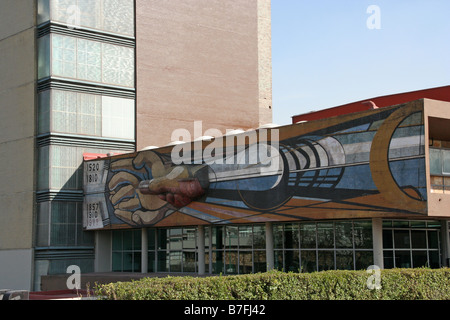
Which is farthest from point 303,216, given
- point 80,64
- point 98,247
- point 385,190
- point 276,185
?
point 80,64

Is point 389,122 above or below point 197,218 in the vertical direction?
above

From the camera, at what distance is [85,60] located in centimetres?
4125

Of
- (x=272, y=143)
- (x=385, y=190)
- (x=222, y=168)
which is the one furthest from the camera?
(x=222, y=168)

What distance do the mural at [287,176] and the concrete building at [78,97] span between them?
3.67 metres

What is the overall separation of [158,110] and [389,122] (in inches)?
→ 839

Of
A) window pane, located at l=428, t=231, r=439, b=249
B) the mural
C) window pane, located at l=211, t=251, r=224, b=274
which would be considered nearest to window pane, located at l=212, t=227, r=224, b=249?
window pane, located at l=211, t=251, r=224, b=274

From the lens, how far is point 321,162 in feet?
91.2

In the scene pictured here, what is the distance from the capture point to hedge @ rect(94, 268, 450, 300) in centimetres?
1703

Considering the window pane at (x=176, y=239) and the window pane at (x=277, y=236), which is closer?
the window pane at (x=277, y=236)

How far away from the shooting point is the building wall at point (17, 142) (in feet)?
134

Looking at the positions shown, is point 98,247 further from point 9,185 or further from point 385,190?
point 385,190

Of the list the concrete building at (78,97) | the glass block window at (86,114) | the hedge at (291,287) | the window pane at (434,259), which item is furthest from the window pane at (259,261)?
the glass block window at (86,114)

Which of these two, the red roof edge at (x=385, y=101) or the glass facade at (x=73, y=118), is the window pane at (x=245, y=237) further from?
the glass facade at (x=73, y=118)

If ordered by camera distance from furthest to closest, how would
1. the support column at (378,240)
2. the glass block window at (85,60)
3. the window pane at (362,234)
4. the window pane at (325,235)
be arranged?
the glass block window at (85,60)
the window pane at (325,235)
the window pane at (362,234)
the support column at (378,240)
